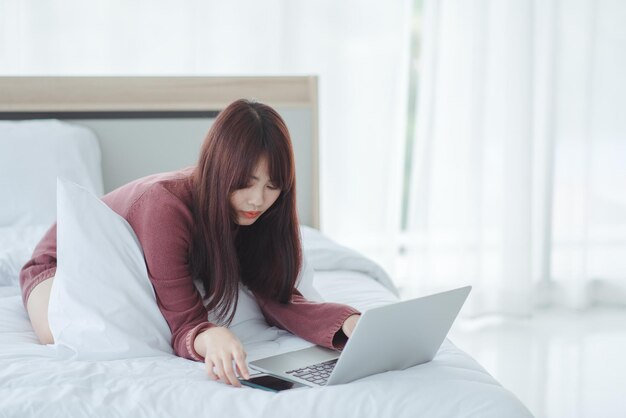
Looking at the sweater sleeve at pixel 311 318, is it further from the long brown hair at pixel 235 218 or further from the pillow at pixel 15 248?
the pillow at pixel 15 248

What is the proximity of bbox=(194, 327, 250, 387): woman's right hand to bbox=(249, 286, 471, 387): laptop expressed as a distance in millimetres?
65

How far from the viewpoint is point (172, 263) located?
57.2 inches

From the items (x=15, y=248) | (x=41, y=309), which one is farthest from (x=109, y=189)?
(x=41, y=309)

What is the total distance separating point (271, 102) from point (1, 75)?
992 mm

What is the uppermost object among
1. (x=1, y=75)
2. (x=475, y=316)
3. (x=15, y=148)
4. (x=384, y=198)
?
(x=1, y=75)

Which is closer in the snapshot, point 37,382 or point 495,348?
point 37,382

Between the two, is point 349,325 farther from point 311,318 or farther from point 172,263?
point 172,263

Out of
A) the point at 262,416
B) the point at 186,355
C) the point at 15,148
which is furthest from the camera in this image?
the point at 15,148

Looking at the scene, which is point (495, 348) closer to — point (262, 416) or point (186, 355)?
point (186, 355)

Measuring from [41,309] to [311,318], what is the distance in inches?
21.7

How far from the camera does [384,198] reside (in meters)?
3.52

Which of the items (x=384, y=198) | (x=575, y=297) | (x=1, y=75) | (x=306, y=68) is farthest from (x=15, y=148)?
(x=575, y=297)

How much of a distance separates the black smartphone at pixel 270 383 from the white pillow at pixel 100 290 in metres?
0.26

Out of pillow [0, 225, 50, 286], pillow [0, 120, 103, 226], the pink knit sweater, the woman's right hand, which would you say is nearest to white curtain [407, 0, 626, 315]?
pillow [0, 120, 103, 226]
